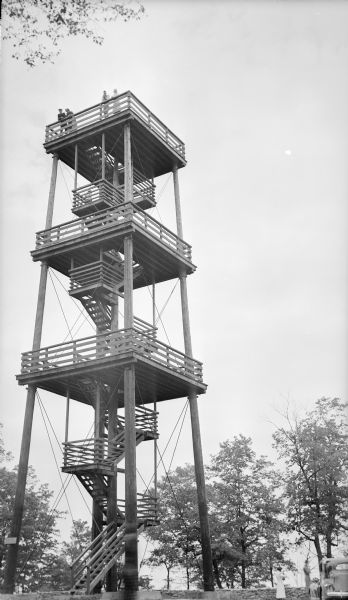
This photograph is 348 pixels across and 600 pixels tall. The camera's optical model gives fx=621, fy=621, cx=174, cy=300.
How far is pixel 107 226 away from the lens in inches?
981

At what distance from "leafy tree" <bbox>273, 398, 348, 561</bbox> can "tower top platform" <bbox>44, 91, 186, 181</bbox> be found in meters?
17.4

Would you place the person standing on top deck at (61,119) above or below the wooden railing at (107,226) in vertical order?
above

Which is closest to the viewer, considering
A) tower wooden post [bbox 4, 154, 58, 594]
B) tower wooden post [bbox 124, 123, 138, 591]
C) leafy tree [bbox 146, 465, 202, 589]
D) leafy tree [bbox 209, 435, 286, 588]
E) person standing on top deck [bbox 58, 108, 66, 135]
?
tower wooden post [bbox 124, 123, 138, 591]

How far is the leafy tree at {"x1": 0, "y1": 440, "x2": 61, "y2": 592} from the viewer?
38.3 meters

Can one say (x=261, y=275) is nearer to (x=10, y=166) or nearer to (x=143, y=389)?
(x=143, y=389)

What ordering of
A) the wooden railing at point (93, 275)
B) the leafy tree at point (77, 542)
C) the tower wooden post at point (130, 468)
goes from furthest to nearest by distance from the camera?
the leafy tree at point (77, 542) → the wooden railing at point (93, 275) → the tower wooden post at point (130, 468)

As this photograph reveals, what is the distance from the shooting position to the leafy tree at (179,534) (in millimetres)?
39281

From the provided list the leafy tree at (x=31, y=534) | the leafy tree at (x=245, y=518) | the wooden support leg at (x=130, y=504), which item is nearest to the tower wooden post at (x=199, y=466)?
the wooden support leg at (x=130, y=504)

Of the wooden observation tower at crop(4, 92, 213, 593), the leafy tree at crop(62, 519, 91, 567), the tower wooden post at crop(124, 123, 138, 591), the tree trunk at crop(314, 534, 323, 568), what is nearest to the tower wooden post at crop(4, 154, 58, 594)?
the wooden observation tower at crop(4, 92, 213, 593)

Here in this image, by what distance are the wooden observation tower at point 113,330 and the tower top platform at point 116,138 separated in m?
0.05

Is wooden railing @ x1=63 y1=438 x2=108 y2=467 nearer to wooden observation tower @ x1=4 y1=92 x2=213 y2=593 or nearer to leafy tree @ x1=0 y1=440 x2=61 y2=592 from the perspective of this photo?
wooden observation tower @ x1=4 y1=92 x2=213 y2=593

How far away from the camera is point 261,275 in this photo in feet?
112

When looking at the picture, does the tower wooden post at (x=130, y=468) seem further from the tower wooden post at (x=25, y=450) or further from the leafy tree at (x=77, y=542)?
the leafy tree at (x=77, y=542)

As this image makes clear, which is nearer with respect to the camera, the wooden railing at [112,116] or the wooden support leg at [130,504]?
the wooden support leg at [130,504]
